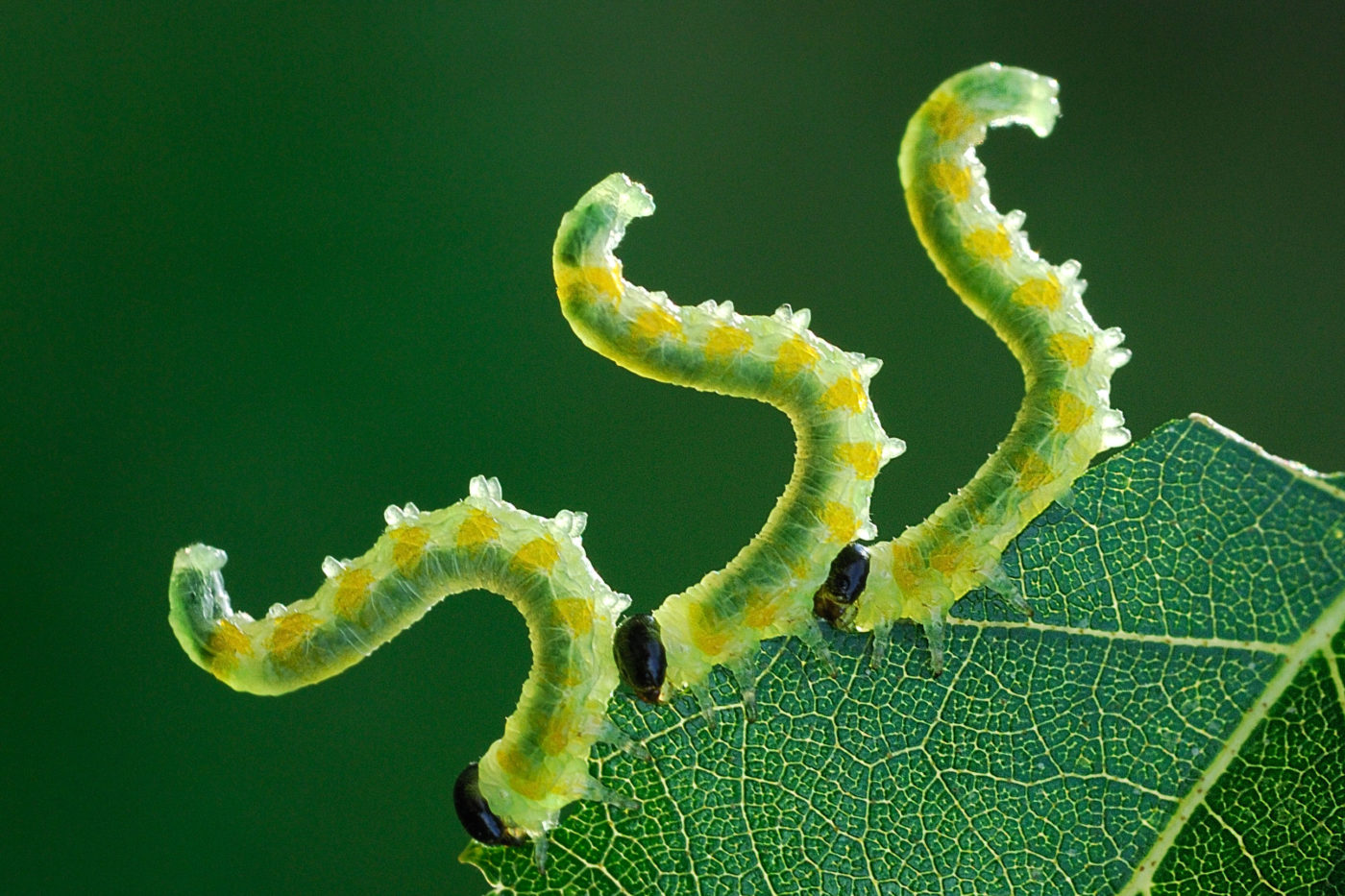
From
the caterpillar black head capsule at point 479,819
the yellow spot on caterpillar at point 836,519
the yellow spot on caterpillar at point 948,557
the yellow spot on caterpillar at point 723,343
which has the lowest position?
the caterpillar black head capsule at point 479,819

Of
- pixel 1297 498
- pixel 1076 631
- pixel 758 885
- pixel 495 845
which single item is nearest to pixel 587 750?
pixel 495 845

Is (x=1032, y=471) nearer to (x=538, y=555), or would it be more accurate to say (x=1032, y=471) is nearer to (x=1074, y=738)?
(x=1074, y=738)

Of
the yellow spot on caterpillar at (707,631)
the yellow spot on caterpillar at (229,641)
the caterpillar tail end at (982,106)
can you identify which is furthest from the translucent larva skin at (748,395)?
the yellow spot on caterpillar at (229,641)

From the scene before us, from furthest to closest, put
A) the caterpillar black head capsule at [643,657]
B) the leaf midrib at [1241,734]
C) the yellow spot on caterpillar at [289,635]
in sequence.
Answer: the yellow spot on caterpillar at [289,635], the caterpillar black head capsule at [643,657], the leaf midrib at [1241,734]

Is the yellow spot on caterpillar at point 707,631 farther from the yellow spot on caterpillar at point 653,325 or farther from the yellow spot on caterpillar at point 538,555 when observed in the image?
the yellow spot on caterpillar at point 653,325

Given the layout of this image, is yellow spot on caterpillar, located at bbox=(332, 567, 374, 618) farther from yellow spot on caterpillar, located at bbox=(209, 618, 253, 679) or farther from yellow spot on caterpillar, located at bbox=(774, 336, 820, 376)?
yellow spot on caterpillar, located at bbox=(774, 336, 820, 376)

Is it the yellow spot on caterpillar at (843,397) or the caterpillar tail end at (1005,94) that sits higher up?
the caterpillar tail end at (1005,94)

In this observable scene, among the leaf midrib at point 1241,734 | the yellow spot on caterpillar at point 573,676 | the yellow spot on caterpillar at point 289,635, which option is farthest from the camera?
the yellow spot on caterpillar at point 289,635

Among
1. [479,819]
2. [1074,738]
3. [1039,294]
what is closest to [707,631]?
[479,819]
